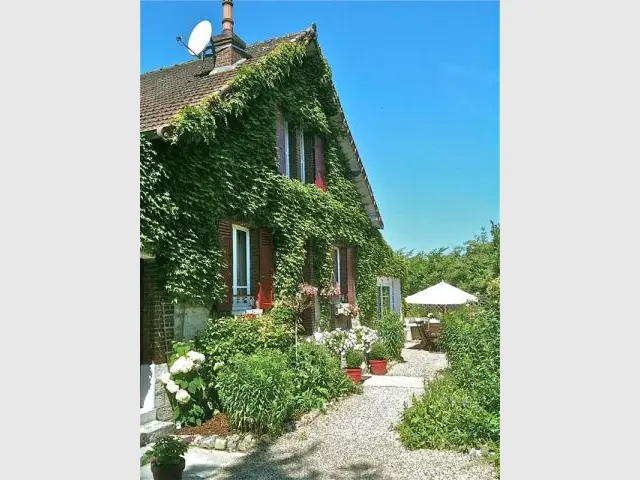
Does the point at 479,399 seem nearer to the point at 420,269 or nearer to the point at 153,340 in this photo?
the point at 153,340

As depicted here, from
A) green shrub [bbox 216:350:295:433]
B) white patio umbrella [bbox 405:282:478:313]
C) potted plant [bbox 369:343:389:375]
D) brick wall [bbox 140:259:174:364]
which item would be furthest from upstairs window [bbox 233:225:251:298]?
white patio umbrella [bbox 405:282:478:313]

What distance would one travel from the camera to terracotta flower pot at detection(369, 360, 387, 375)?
469 inches

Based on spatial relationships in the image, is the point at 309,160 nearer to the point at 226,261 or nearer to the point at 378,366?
the point at 226,261

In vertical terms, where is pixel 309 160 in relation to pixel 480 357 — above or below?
above

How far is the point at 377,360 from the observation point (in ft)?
39.1

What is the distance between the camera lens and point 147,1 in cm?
514

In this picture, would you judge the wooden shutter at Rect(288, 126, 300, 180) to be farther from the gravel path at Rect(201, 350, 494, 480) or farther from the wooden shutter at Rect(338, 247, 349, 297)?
→ the gravel path at Rect(201, 350, 494, 480)

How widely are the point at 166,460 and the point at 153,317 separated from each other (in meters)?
2.79

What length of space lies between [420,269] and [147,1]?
23262mm

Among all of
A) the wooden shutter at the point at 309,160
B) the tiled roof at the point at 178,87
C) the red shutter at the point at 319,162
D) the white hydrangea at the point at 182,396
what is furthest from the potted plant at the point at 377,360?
the tiled roof at the point at 178,87

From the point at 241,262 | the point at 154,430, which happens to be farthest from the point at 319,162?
the point at 154,430
